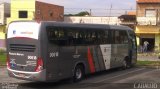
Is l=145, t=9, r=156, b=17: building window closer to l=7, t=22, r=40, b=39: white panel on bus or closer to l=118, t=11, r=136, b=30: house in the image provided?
l=118, t=11, r=136, b=30: house

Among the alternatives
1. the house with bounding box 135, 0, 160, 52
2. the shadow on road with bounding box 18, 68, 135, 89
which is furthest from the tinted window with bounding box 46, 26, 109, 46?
the house with bounding box 135, 0, 160, 52

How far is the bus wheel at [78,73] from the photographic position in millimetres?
20406

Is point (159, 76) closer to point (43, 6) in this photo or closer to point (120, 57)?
point (120, 57)

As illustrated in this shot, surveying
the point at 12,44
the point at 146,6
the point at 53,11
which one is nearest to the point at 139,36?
the point at 146,6

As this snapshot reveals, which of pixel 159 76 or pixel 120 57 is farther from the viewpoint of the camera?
pixel 120 57

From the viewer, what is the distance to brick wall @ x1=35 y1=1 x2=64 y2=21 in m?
63.6

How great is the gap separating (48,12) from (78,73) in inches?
1798

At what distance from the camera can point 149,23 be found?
55.7 meters

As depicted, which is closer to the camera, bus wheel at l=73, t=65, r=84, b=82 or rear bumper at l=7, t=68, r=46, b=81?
rear bumper at l=7, t=68, r=46, b=81

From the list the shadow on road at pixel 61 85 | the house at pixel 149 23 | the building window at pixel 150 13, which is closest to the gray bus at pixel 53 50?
the shadow on road at pixel 61 85

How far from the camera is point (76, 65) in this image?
20438mm

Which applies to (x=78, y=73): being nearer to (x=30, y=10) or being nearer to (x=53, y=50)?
(x=53, y=50)

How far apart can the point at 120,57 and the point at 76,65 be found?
19.9ft

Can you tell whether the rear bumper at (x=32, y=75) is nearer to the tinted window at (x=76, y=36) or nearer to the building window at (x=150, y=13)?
the tinted window at (x=76, y=36)
